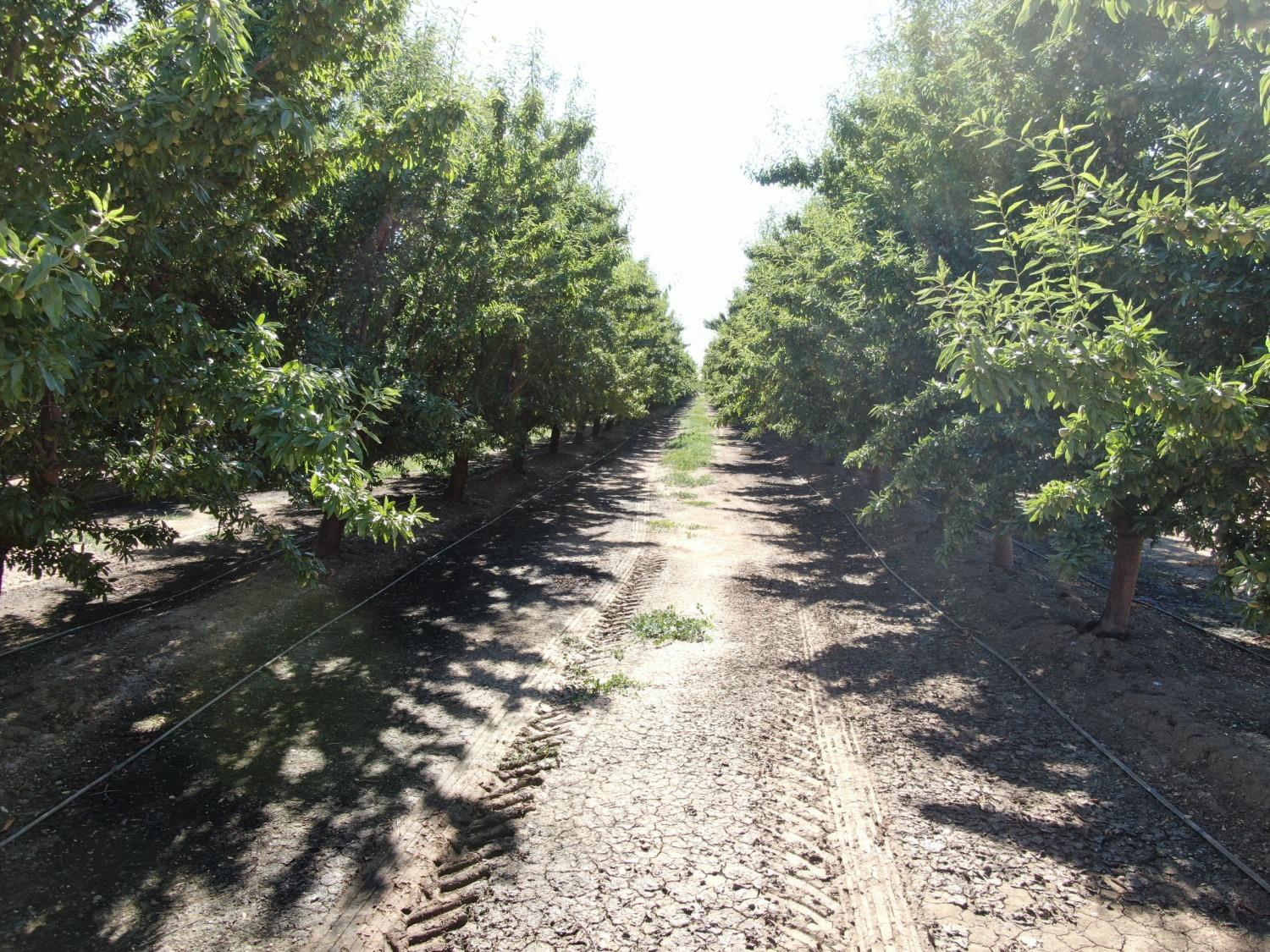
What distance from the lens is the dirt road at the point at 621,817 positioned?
14.6 feet

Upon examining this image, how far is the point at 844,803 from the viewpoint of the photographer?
5859 mm

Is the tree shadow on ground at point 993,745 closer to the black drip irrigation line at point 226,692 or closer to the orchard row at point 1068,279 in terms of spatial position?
the orchard row at point 1068,279

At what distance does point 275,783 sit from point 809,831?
416 cm

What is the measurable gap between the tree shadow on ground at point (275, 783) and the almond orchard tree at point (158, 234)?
1.79 metres

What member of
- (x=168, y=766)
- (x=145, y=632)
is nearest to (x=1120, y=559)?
(x=168, y=766)

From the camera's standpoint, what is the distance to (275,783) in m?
6.00

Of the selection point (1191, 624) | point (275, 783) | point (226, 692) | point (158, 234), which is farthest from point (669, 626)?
point (158, 234)

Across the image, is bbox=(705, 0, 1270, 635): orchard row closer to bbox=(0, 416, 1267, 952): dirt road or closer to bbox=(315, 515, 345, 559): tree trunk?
bbox=(0, 416, 1267, 952): dirt road

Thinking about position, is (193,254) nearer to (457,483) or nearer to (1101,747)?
(1101,747)

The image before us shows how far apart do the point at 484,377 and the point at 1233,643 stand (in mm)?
13691

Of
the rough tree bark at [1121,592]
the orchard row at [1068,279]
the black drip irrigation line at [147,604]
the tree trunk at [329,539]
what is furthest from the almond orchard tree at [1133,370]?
the tree trunk at [329,539]

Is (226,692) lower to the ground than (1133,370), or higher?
lower

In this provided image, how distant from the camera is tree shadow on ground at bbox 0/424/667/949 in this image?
4.52 metres

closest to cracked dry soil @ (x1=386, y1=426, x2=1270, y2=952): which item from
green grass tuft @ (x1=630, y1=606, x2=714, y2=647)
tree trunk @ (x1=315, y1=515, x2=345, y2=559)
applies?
green grass tuft @ (x1=630, y1=606, x2=714, y2=647)
